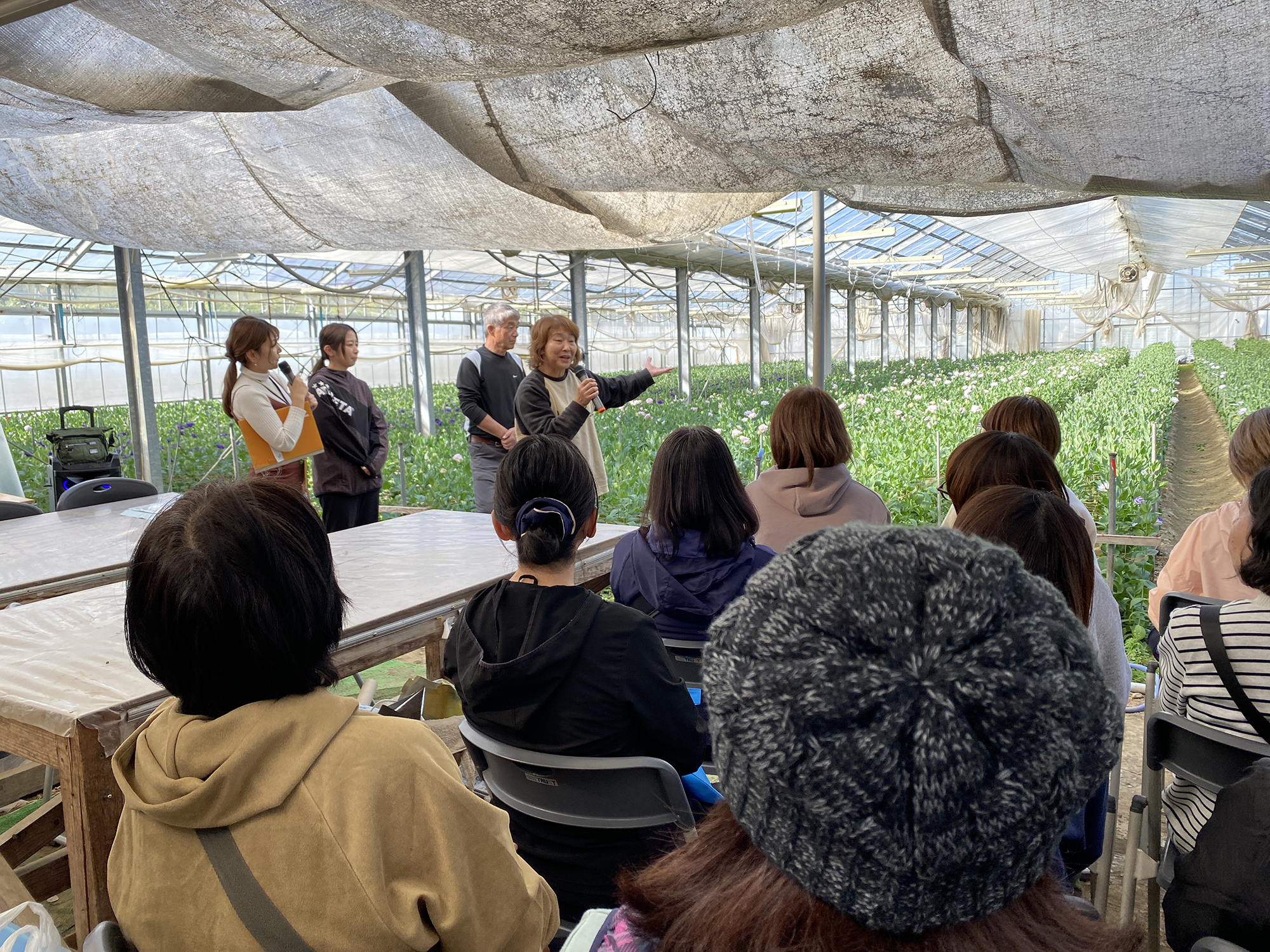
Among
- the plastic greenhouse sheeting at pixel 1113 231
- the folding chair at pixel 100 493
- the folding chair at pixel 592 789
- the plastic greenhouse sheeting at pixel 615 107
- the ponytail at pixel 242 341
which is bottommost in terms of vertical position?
the folding chair at pixel 592 789

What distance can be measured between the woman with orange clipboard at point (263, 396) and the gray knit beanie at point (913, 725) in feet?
12.5

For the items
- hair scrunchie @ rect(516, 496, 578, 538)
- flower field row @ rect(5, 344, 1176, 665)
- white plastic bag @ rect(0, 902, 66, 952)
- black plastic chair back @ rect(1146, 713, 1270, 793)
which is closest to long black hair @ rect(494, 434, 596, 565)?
hair scrunchie @ rect(516, 496, 578, 538)

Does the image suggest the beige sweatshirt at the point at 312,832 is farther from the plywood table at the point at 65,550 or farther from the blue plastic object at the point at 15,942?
the plywood table at the point at 65,550

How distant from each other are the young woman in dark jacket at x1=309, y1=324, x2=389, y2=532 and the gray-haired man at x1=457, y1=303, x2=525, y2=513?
1.63 ft

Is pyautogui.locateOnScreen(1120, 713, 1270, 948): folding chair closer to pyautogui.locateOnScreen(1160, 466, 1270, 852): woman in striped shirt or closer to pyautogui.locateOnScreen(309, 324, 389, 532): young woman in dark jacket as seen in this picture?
pyautogui.locateOnScreen(1160, 466, 1270, 852): woman in striped shirt

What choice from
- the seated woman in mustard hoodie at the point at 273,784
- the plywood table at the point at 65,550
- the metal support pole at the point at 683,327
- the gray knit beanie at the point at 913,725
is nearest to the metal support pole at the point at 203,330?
the metal support pole at the point at 683,327

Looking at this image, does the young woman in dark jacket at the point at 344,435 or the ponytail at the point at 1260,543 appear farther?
the young woman in dark jacket at the point at 344,435

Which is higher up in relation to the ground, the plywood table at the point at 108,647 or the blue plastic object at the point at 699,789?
the plywood table at the point at 108,647

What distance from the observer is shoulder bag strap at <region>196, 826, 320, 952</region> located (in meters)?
1.14

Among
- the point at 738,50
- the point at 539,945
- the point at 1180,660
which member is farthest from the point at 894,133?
the point at 539,945

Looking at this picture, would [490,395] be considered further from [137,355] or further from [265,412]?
[137,355]

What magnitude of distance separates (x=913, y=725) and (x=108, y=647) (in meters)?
2.47

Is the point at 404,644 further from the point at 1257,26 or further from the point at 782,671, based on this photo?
the point at 1257,26

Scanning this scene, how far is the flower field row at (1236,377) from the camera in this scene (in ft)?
37.9
